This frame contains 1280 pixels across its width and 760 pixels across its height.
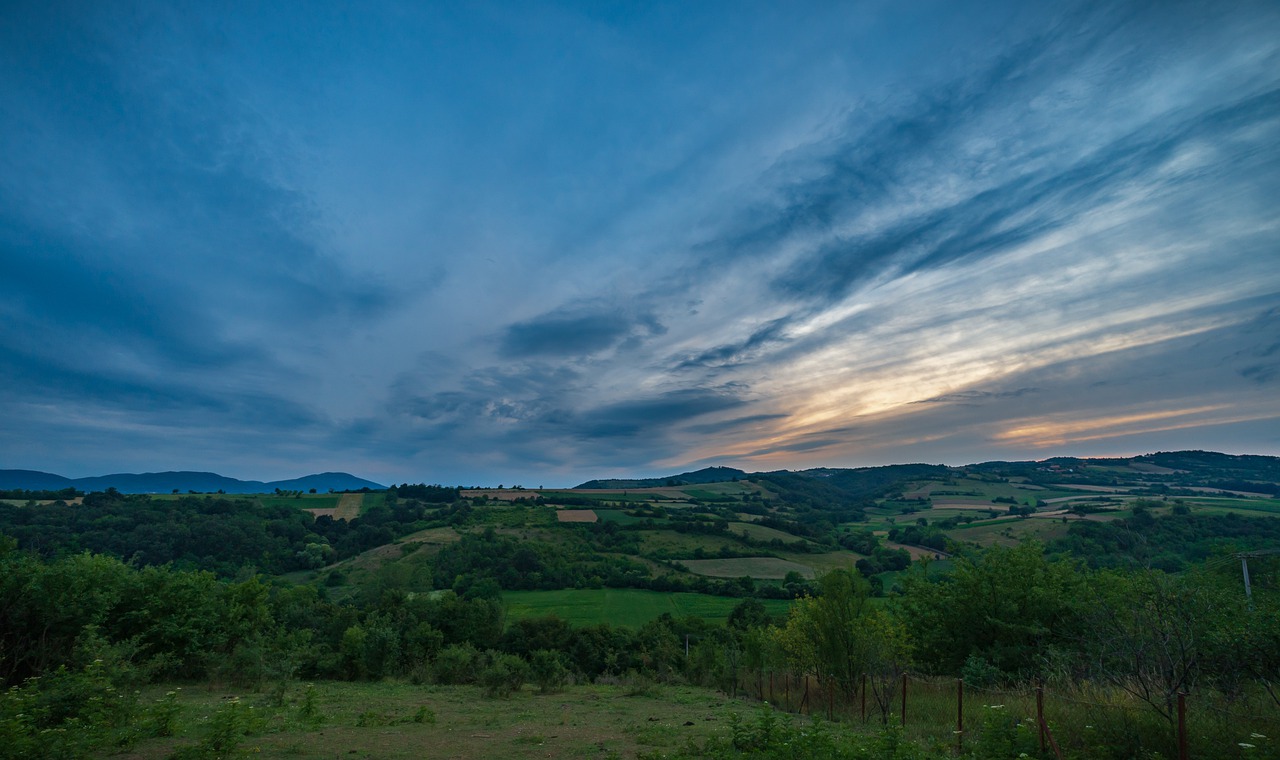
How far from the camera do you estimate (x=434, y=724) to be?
15.0 m

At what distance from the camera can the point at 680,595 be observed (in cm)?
8125

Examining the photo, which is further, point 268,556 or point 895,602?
point 268,556

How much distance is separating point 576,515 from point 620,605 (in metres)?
50.2

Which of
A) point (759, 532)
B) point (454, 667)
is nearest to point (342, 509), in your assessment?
point (759, 532)

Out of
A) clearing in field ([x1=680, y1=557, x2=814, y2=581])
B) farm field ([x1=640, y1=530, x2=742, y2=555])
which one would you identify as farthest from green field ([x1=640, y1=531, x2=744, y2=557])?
clearing in field ([x1=680, y1=557, x2=814, y2=581])

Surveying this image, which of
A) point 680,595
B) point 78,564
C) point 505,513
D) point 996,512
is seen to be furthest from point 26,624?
point 996,512

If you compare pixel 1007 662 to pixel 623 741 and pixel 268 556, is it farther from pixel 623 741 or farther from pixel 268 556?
pixel 268 556

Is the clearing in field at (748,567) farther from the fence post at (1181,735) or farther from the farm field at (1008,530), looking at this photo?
the fence post at (1181,735)

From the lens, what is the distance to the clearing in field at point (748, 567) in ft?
281

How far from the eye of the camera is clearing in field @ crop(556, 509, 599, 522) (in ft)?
378

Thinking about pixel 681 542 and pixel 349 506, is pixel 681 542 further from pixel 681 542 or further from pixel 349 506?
pixel 349 506

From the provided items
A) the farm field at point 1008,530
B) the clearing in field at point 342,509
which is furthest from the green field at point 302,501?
the farm field at point 1008,530

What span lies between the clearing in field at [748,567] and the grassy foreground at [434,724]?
66.3m

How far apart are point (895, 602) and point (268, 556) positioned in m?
89.7
